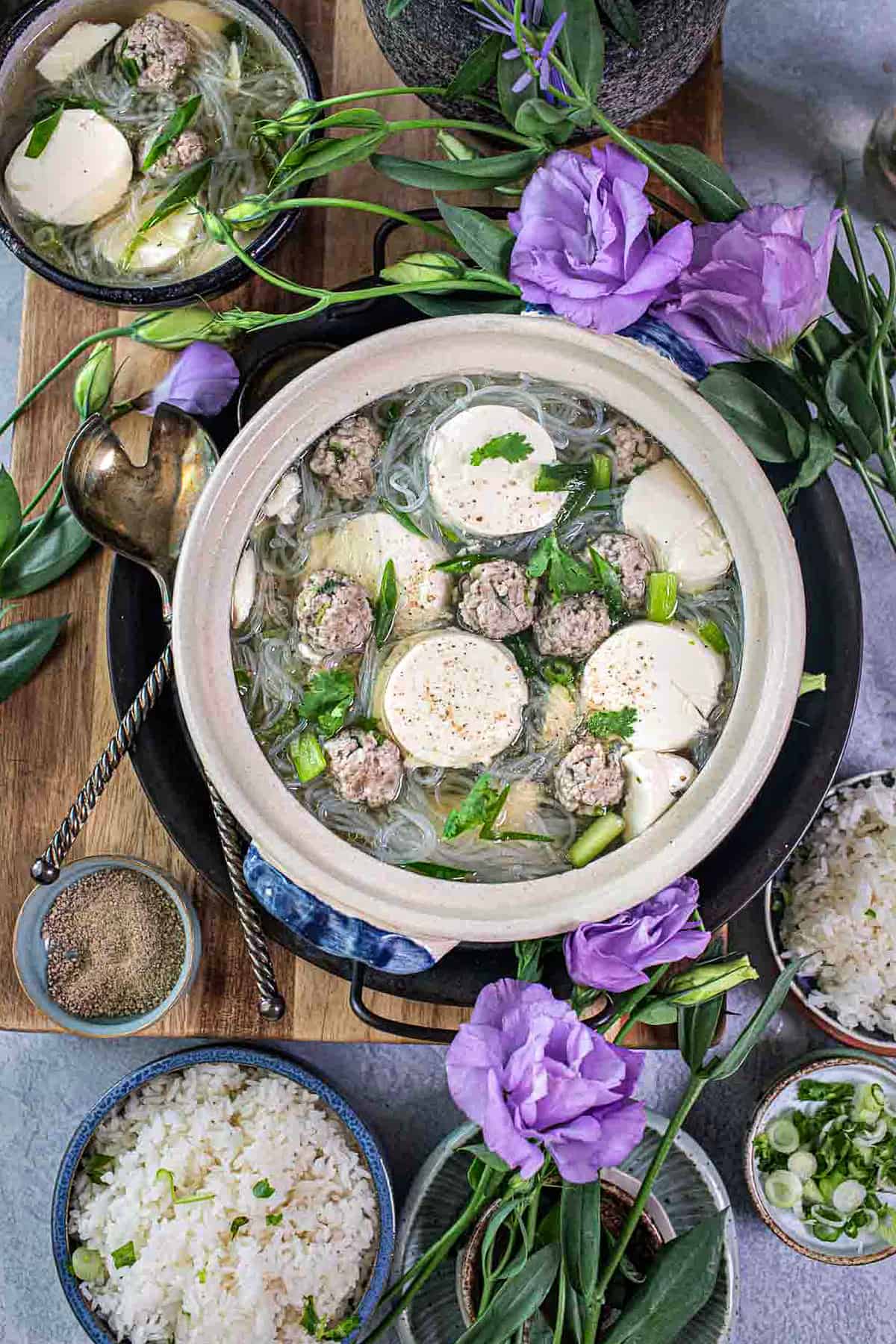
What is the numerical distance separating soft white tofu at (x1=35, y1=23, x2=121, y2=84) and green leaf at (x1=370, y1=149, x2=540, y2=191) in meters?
0.53

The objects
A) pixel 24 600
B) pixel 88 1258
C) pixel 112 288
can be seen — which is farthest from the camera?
pixel 88 1258

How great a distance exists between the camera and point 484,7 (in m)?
1.38

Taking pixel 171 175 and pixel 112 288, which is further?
pixel 171 175

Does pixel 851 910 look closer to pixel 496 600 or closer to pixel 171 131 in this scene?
pixel 496 600

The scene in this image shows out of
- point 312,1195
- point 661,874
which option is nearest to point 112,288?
point 661,874

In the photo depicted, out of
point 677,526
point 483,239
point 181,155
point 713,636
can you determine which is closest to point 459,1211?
point 713,636

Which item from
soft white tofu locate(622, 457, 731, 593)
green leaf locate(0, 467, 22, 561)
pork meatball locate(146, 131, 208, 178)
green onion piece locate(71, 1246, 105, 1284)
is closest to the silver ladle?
green leaf locate(0, 467, 22, 561)

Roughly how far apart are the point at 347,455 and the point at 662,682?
44 centimetres

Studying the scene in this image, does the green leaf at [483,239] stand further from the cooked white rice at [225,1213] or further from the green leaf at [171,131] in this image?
the cooked white rice at [225,1213]

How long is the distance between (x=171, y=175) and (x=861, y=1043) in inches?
63.5

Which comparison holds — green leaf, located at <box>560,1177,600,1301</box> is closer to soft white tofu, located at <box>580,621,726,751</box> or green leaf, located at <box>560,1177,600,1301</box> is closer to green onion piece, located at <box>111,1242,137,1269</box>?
soft white tofu, located at <box>580,621,726,751</box>

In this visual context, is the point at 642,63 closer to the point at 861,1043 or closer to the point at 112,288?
the point at 112,288

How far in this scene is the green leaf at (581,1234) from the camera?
129 cm

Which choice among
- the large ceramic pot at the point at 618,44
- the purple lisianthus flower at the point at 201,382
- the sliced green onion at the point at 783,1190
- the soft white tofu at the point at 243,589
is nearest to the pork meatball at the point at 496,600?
the soft white tofu at the point at 243,589
